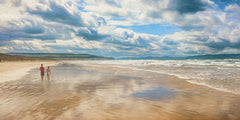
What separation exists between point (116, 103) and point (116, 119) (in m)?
2.23

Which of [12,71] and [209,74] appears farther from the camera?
[12,71]

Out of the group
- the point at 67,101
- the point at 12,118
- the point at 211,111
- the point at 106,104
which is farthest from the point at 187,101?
the point at 12,118

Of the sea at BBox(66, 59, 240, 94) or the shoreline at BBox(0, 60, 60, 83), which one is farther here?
the shoreline at BBox(0, 60, 60, 83)

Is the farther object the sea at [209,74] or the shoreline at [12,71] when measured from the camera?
the shoreline at [12,71]

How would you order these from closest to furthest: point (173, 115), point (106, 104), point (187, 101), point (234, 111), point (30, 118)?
point (30, 118) → point (173, 115) → point (234, 111) → point (106, 104) → point (187, 101)

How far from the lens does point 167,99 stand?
934 centimetres

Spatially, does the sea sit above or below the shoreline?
below

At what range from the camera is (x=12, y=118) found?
→ 6.14m

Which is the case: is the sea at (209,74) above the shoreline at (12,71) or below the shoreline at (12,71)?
below

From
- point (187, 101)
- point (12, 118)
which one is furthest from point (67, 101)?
point (187, 101)

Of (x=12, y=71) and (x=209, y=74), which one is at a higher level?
(x=12, y=71)

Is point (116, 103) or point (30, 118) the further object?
point (116, 103)

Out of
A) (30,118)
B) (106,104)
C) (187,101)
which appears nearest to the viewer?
(30,118)

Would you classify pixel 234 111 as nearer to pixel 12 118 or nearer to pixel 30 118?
pixel 30 118
